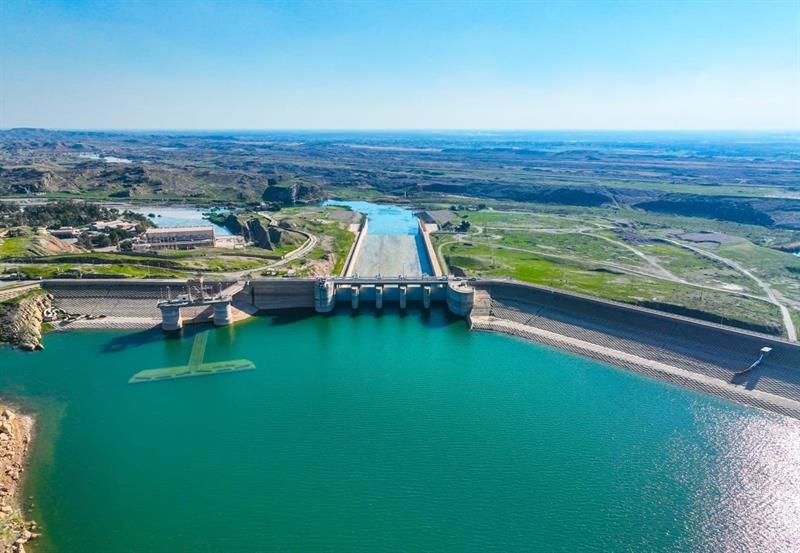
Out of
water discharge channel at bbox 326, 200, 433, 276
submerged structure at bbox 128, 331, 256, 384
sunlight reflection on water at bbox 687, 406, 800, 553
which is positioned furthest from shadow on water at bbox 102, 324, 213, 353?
sunlight reflection on water at bbox 687, 406, 800, 553

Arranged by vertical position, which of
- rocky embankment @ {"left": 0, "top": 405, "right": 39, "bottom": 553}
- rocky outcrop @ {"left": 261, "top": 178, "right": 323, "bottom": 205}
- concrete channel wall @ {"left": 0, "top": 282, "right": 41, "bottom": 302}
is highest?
rocky outcrop @ {"left": 261, "top": 178, "right": 323, "bottom": 205}

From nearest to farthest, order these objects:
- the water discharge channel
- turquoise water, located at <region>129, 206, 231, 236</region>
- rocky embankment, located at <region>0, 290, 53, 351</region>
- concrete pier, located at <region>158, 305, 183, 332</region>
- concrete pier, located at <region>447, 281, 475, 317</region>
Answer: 1. rocky embankment, located at <region>0, 290, 53, 351</region>
2. concrete pier, located at <region>158, 305, 183, 332</region>
3. concrete pier, located at <region>447, 281, 475, 317</region>
4. the water discharge channel
5. turquoise water, located at <region>129, 206, 231, 236</region>

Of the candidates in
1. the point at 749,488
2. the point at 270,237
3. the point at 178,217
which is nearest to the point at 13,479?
the point at 749,488

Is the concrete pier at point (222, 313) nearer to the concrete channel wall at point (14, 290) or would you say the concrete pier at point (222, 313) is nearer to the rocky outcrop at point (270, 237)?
the concrete channel wall at point (14, 290)

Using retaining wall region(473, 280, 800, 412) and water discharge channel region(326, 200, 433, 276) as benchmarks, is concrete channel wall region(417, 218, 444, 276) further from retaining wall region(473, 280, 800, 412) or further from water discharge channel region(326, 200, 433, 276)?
retaining wall region(473, 280, 800, 412)

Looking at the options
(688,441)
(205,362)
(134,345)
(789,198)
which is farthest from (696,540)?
(789,198)

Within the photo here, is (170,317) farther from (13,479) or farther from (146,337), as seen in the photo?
(13,479)

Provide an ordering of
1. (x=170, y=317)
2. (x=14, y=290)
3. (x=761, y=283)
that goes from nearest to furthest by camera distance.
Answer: (x=170, y=317)
(x=14, y=290)
(x=761, y=283)
